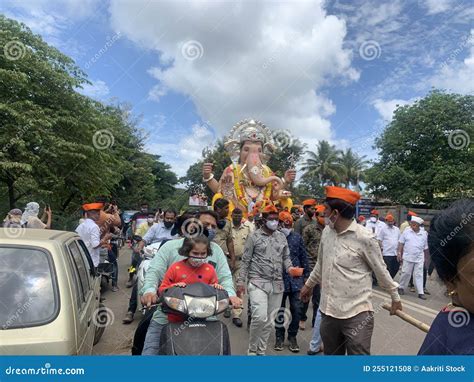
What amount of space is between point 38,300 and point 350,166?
50.1 metres

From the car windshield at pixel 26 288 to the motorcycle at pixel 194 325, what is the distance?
0.71m

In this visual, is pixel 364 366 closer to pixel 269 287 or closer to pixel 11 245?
pixel 11 245

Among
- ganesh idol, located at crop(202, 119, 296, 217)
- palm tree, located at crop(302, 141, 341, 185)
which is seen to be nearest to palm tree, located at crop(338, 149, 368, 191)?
palm tree, located at crop(302, 141, 341, 185)

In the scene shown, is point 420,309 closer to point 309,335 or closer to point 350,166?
point 309,335

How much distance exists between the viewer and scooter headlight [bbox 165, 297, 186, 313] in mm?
2623

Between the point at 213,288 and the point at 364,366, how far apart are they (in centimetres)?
112

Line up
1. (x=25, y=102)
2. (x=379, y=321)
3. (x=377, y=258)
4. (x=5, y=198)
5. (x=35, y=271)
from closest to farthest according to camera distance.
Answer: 1. (x=35, y=271)
2. (x=377, y=258)
3. (x=379, y=321)
4. (x=25, y=102)
5. (x=5, y=198)

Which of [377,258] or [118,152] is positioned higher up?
[118,152]

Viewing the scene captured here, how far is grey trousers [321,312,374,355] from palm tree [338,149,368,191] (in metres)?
45.9

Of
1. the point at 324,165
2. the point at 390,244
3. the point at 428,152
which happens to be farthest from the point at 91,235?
the point at 324,165

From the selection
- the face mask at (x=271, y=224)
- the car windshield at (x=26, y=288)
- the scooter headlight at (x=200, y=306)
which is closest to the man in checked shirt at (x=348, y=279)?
the scooter headlight at (x=200, y=306)

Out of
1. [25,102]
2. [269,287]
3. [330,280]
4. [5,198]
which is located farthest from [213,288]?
[5,198]

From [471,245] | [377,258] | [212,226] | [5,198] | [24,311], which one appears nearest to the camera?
[471,245]

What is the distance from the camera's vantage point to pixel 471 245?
1350 millimetres
